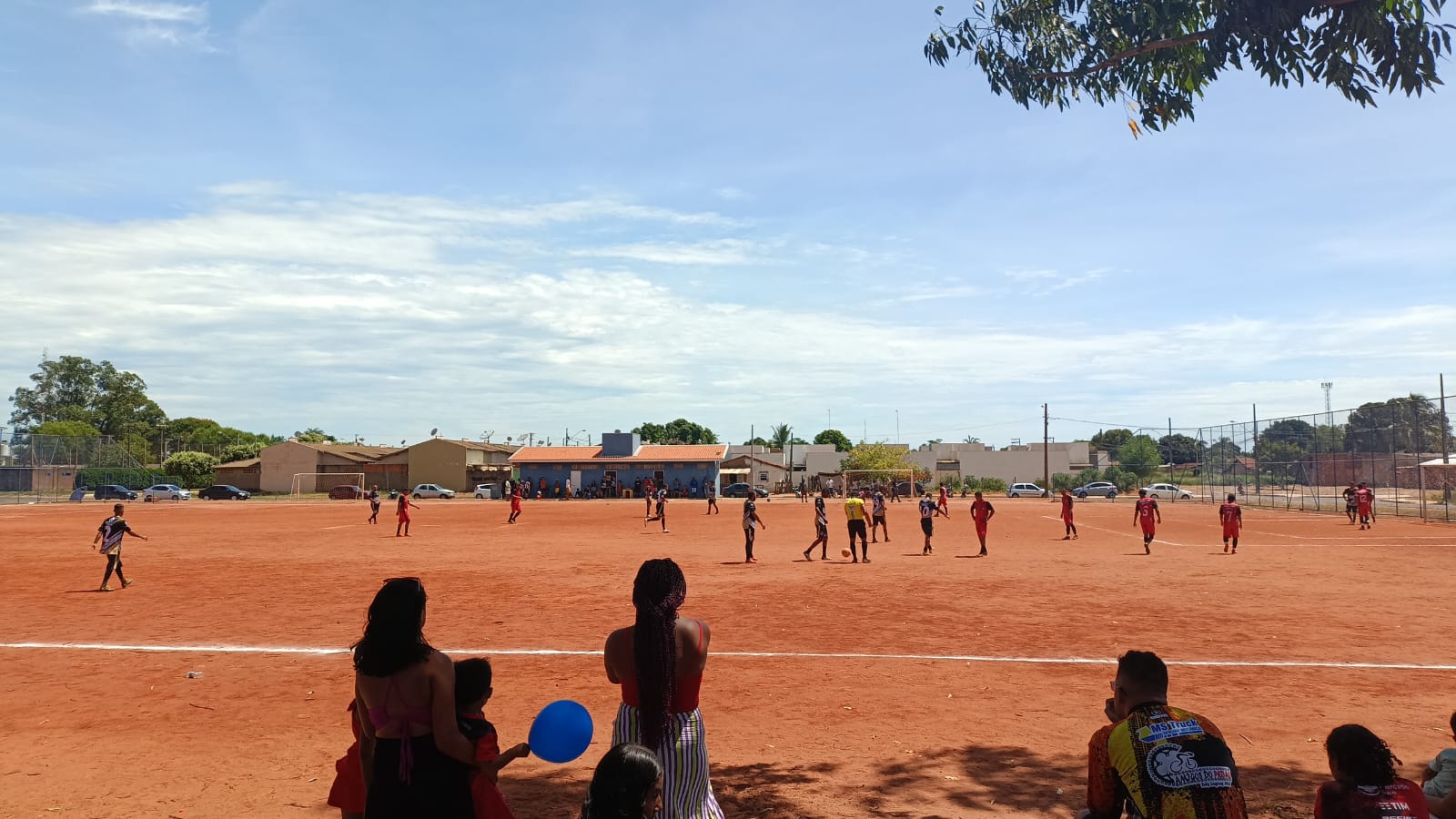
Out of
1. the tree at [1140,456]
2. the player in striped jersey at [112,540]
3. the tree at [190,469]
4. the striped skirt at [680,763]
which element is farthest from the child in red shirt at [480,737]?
the tree at [190,469]

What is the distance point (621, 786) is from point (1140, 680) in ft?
6.72

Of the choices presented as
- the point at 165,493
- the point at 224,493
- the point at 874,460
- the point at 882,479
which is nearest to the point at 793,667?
the point at 165,493

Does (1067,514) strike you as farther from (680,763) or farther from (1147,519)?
(680,763)

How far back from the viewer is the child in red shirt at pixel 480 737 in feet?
12.0

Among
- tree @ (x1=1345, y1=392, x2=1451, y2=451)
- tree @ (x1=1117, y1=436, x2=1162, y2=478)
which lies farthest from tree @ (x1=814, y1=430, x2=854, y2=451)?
tree @ (x1=1345, y1=392, x2=1451, y2=451)

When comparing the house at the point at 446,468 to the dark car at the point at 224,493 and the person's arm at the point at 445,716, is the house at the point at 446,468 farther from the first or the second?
the person's arm at the point at 445,716

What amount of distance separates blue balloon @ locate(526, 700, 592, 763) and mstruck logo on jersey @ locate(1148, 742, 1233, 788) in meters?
2.19

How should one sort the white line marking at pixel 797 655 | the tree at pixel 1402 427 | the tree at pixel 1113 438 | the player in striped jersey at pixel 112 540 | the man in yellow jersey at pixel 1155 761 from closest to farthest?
the man in yellow jersey at pixel 1155 761, the white line marking at pixel 797 655, the player in striped jersey at pixel 112 540, the tree at pixel 1402 427, the tree at pixel 1113 438

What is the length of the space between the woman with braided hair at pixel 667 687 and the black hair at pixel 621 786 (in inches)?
29.3

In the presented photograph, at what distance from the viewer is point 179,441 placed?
121250mm

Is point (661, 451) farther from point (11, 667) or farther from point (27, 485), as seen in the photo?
point (11, 667)

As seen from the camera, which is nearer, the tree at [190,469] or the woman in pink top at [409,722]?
the woman in pink top at [409,722]

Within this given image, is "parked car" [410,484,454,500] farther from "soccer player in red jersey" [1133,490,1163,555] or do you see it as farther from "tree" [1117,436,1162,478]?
"soccer player in red jersey" [1133,490,1163,555]

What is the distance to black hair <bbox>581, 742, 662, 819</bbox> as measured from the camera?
3.24 metres
